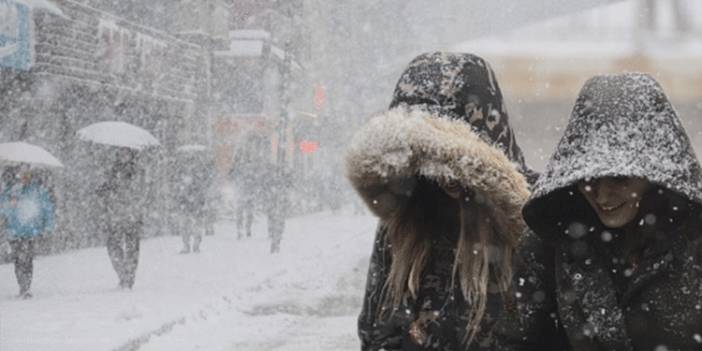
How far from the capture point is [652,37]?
6.65 metres

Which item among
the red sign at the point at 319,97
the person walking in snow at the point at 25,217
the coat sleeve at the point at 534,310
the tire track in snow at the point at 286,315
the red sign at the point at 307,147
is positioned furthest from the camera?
the red sign at the point at 319,97

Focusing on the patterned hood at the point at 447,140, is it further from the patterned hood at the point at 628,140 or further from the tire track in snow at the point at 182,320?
the tire track in snow at the point at 182,320

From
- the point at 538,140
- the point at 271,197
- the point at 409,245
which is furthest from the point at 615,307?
the point at 271,197

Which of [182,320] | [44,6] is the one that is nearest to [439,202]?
[182,320]

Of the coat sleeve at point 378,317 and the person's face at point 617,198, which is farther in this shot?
the coat sleeve at point 378,317

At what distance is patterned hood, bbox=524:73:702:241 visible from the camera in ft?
7.27

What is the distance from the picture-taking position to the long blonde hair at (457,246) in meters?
3.18

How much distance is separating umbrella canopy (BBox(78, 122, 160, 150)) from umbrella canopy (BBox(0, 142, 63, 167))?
68cm

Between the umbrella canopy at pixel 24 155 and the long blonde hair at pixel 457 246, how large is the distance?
8.70m

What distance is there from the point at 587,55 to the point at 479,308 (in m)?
3.83

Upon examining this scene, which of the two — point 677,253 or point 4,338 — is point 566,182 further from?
point 4,338

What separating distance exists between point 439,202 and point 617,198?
4.33 feet

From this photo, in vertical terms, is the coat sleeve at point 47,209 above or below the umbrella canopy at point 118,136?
below

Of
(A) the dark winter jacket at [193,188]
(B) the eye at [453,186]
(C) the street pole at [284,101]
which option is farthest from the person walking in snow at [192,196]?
(B) the eye at [453,186]
